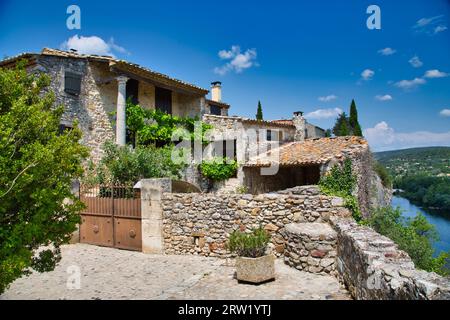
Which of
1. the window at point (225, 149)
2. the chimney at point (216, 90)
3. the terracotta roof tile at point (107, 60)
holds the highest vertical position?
the chimney at point (216, 90)

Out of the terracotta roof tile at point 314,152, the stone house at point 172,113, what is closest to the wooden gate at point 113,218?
the stone house at point 172,113

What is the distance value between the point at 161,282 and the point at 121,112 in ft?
33.5

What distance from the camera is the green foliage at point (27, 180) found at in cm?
432

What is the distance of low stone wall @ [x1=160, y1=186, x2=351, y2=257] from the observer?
7.88 metres

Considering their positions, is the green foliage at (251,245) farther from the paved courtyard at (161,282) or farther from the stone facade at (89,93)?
the stone facade at (89,93)

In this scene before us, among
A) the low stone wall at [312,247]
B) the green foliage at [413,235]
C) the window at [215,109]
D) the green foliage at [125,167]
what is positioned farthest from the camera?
the window at [215,109]

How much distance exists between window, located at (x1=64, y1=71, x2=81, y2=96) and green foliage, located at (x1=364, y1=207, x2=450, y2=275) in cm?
1280

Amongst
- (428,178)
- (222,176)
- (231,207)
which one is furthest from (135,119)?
(428,178)

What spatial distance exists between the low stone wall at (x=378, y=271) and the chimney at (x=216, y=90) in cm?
1930

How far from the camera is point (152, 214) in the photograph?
9719 millimetres

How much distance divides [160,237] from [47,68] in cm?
896

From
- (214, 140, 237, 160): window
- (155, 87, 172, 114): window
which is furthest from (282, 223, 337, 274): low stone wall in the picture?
(155, 87, 172, 114): window

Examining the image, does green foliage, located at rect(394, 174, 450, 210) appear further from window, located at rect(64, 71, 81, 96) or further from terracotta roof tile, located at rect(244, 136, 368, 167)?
window, located at rect(64, 71, 81, 96)

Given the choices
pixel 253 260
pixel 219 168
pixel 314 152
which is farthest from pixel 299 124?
pixel 253 260
